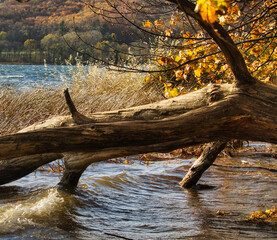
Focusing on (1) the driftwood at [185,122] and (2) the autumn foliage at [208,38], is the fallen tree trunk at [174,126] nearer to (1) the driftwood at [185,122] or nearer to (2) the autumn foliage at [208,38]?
(1) the driftwood at [185,122]

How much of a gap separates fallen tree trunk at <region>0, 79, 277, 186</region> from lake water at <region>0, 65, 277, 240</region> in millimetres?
945

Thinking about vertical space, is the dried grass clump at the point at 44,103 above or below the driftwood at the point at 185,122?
above

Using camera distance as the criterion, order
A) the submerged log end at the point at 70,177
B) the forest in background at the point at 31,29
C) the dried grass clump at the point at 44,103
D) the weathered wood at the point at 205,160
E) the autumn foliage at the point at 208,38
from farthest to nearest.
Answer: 1. the forest in background at the point at 31,29
2. the dried grass clump at the point at 44,103
3. the weathered wood at the point at 205,160
4. the submerged log end at the point at 70,177
5. the autumn foliage at the point at 208,38

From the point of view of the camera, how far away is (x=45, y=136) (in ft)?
9.41

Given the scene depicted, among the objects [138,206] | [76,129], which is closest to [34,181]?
[138,206]

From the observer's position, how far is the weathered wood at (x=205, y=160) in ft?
16.4

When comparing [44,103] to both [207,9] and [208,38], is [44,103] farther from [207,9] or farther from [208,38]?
[207,9]

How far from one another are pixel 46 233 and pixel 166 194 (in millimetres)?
2223

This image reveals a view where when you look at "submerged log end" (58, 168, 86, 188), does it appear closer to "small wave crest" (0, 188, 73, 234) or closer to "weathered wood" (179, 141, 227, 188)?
"small wave crest" (0, 188, 73, 234)

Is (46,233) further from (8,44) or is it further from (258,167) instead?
(8,44)

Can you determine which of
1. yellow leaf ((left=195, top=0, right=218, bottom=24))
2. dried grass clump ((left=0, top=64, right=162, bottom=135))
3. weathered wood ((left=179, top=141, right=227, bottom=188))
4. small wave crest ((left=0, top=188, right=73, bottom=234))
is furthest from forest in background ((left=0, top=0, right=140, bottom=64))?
yellow leaf ((left=195, top=0, right=218, bottom=24))

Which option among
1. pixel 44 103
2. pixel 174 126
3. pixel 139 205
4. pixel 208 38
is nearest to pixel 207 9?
pixel 174 126

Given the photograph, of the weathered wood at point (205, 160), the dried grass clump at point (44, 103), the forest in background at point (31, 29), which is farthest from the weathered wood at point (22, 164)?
the forest in background at point (31, 29)

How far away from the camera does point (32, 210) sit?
4211 millimetres
